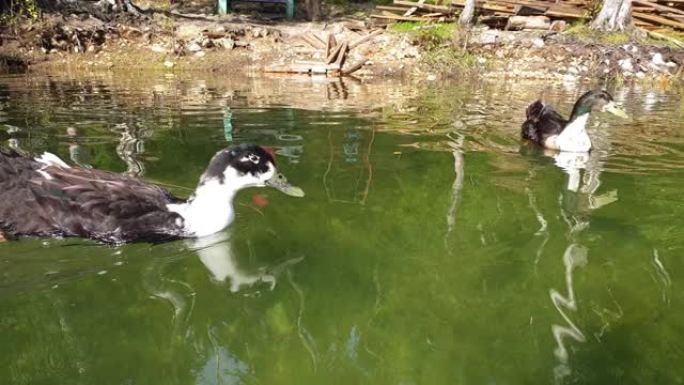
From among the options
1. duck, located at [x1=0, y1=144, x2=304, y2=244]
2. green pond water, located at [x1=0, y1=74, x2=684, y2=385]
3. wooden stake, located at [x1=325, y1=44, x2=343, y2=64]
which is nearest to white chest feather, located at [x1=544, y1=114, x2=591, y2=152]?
green pond water, located at [x1=0, y1=74, x2=684, y2=385]

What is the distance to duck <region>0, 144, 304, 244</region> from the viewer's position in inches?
202

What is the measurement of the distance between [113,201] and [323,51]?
62.3ft

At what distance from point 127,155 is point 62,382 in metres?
5.39

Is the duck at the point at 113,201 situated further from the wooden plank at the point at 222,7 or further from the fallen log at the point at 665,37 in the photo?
the wooden plank at the point at 222,7

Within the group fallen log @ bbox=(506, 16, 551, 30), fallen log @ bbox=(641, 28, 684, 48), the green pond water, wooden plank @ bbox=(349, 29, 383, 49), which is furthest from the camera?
fallen log @ bbox=(506, 16, 551, 30)

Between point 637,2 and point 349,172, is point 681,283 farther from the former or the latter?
point 637,2

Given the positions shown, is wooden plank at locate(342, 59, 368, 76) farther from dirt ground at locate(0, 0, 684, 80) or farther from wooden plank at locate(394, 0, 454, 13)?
wooden plank at locate(394, 0, 454, 13)

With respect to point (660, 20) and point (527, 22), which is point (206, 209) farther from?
point (660, 20)

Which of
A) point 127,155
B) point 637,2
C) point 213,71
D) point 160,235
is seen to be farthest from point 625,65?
point 160,235

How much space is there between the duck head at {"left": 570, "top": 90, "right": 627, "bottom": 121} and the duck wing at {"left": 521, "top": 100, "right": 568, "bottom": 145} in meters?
0.30

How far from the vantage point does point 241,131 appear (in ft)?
34.1

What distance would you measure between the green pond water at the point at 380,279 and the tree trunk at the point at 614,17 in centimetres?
1691

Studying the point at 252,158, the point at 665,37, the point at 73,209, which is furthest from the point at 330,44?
the point at 73,209

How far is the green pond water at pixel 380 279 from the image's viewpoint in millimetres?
3674
